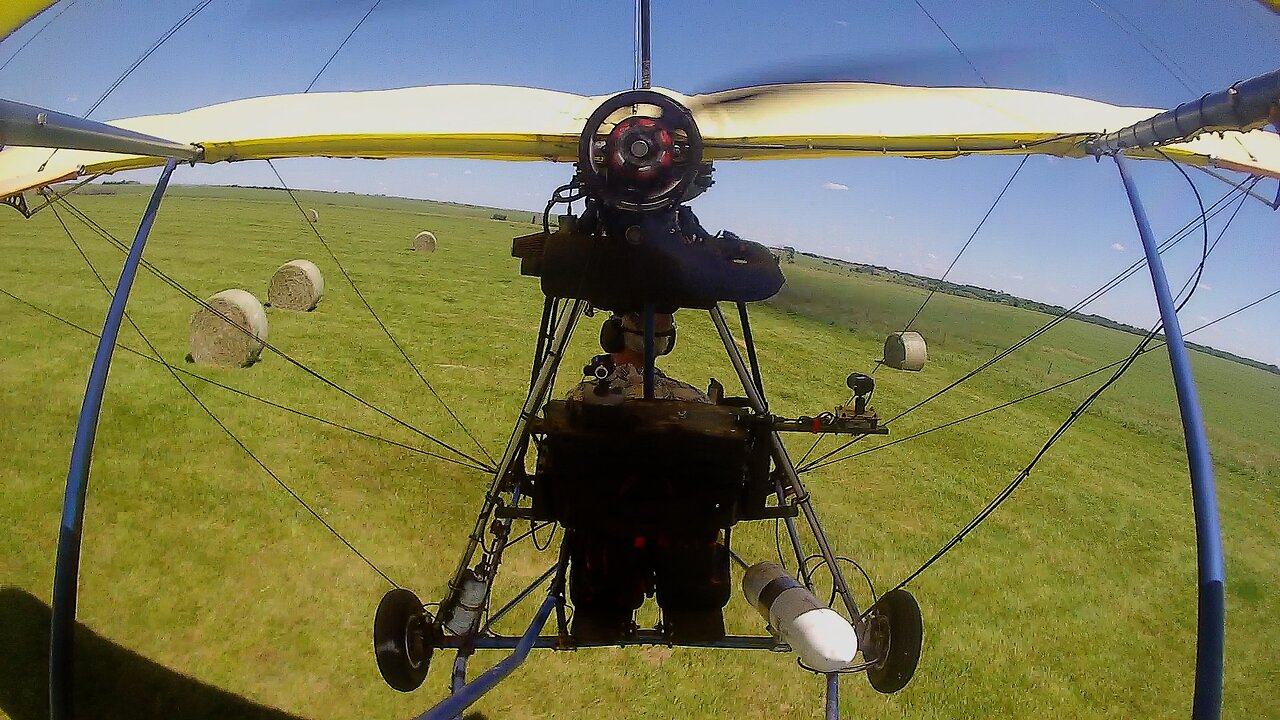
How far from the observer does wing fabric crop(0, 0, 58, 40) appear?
1.71 meters

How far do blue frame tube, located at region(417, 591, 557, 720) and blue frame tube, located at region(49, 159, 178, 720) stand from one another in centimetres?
173

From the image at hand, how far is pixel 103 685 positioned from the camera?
15.8 ft

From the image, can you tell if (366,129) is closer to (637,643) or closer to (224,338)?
(637,643)

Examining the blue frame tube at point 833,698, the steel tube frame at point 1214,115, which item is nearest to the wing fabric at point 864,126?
the steel tube frame at point 1214,115

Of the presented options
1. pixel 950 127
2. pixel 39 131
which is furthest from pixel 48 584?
pixel 950 127

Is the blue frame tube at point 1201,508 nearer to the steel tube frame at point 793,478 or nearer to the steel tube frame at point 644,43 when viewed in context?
the steel tube frame at point 793,478

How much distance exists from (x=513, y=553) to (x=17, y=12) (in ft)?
20.0

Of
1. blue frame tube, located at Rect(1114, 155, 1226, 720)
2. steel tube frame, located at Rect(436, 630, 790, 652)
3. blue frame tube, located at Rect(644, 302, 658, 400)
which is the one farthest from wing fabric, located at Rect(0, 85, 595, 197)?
blue frame tube, located at Rect(1114, 155, 1226, 720)

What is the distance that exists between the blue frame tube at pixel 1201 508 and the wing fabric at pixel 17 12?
339 centimetres

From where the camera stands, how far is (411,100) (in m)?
3.25

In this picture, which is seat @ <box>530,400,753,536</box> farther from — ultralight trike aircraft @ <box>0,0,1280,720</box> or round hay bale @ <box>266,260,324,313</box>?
round hay bale @ <box>266,260,324,313</box>

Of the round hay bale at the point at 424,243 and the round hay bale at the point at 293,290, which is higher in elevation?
the round hay bale at the point at 424,243

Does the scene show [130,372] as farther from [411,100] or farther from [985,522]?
[985,522]

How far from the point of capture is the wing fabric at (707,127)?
8.66ft
